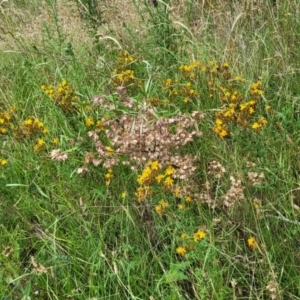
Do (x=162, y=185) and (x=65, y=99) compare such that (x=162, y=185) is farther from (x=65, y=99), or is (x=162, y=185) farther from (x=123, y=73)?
(x=123, y=73)

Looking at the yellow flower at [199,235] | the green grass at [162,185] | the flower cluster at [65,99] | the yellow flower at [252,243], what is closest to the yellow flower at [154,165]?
the green grass at [162,185]

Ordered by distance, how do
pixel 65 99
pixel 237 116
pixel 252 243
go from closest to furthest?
pixel 252 243 < pixel 237 116 < pixel 65 99

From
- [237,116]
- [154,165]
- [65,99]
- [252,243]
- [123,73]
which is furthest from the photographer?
[123,73]

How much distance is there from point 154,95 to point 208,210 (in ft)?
2.87

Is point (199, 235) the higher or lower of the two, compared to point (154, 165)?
lower

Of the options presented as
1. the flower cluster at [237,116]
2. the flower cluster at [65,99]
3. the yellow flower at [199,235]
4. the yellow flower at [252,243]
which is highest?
the flower cluster at [65,99]

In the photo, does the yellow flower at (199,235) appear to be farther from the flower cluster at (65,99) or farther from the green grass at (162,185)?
the flower cluster at (65,99)

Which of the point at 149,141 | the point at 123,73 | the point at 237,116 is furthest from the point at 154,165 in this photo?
the point at 123,73

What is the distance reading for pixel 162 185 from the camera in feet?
5.99

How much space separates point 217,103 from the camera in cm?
241

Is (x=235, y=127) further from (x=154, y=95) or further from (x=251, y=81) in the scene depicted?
(x=154, y=95)

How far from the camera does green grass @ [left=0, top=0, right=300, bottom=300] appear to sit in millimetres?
1693

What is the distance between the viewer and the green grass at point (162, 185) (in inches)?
66.7

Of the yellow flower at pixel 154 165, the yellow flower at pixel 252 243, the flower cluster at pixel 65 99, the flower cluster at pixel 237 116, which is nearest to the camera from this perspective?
the yellow flower at pixel 252 243
